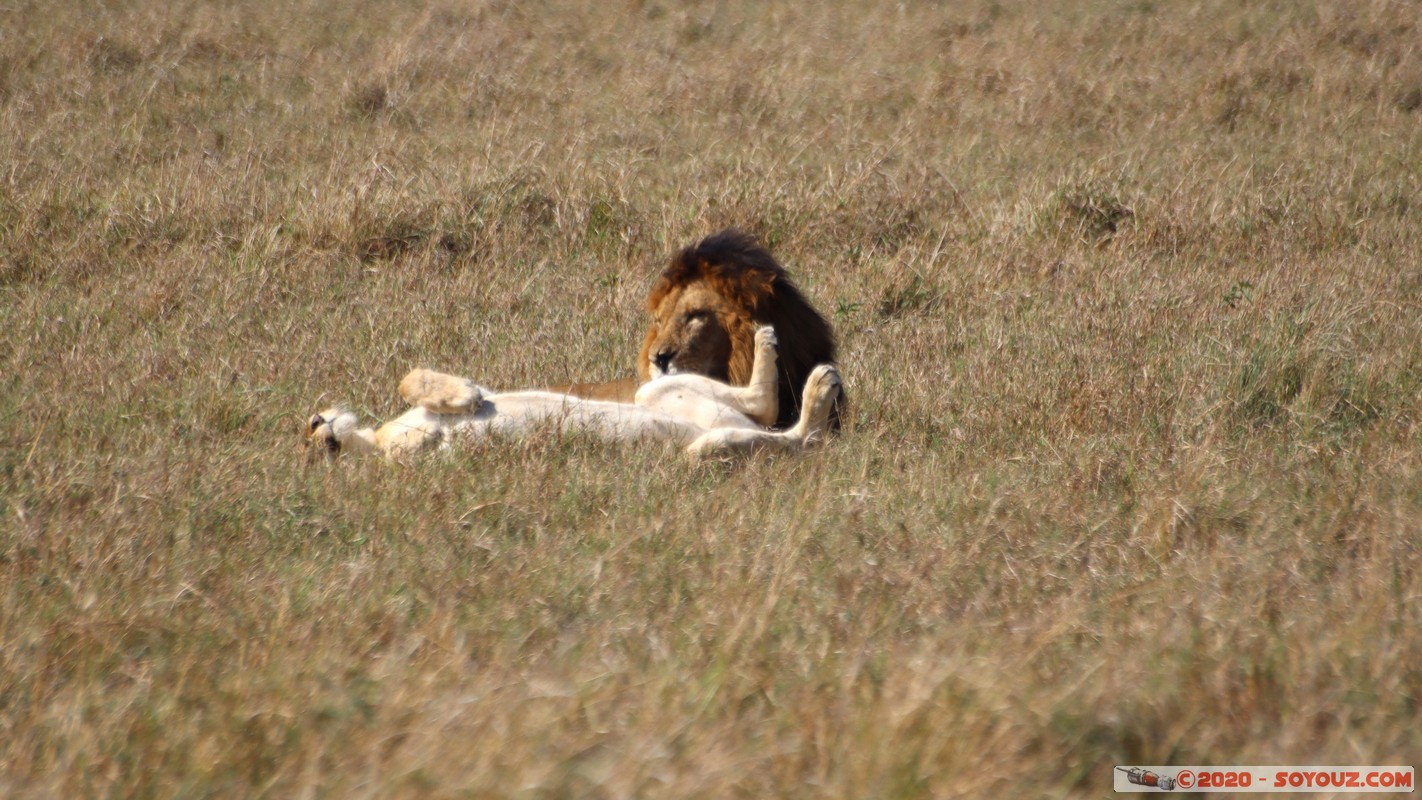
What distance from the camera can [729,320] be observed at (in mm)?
5324

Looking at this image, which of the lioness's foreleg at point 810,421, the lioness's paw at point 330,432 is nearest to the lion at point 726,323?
the lioness's foreleg at point 810,421

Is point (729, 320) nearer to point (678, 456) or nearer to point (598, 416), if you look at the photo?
point (598, 416)

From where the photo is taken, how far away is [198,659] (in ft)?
9.01

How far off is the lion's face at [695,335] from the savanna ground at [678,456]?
2.10 ft

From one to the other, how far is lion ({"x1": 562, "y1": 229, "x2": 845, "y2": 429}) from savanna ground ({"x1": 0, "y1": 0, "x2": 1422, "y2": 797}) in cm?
37

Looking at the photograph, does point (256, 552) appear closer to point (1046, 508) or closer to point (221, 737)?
point (221, 737)

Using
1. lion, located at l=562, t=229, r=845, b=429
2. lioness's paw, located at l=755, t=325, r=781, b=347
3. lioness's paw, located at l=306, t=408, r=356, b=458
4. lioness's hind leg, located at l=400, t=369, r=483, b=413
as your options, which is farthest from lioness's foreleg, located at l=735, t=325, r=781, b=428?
lioness's paw, located at l=306, t=408, r=356, b=458

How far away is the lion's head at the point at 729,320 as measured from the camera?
527 centimetres

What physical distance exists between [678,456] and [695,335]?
0.88 metres

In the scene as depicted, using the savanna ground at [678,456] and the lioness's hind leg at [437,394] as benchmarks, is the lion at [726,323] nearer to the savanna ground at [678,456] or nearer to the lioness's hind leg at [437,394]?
the savanna ground at [678,456]

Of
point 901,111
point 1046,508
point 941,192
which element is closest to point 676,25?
point 901,111

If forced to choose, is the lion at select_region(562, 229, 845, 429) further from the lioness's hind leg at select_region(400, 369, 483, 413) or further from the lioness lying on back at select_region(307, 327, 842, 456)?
the lioness's hind leg at select_region(400, 369, 483, 413)

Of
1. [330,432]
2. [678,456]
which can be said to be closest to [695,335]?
[678,456]

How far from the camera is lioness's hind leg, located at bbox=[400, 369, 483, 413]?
4.62 m
